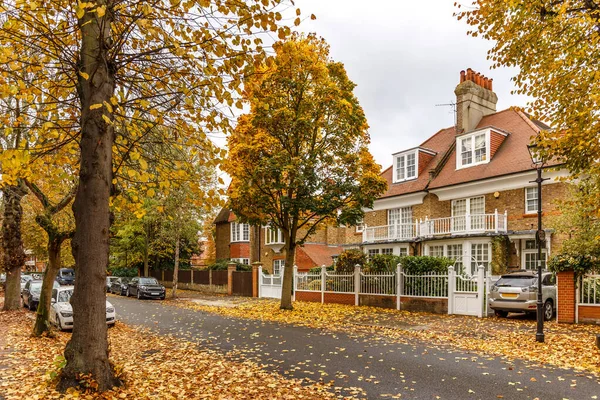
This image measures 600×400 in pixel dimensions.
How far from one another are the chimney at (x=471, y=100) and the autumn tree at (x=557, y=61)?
16.1 metres

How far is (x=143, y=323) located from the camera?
16703mm

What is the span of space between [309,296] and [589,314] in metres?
13.2

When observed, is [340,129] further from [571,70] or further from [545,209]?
[545,209]

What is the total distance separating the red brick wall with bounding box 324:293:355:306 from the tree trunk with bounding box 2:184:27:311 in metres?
13.8

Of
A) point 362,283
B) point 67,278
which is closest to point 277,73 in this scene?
point 362,283

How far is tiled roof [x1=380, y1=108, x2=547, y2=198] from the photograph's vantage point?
2408 centimetres

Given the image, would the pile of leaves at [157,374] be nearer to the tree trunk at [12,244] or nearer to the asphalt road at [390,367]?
the asphalt road at [390,367]

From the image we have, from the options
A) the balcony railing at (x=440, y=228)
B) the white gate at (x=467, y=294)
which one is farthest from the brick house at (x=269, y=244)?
the white gate at (x=467, y=294)

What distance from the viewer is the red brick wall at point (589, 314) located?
1418 cm

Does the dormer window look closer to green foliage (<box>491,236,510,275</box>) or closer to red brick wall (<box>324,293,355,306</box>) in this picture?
green foliage (<box>491,236,510,275</box>)

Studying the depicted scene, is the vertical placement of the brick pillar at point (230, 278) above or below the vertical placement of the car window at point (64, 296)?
below

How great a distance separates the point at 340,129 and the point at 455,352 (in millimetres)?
10890

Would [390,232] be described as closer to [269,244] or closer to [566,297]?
[269,244]

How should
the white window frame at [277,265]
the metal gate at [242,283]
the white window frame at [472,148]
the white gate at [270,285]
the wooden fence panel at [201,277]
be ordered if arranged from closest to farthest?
the white window frame at [472,148] → the white gate at [270,285] → the metal gate at [242,283] → the wooden fence panel at [201,277] → the white window frame at [277,265]
